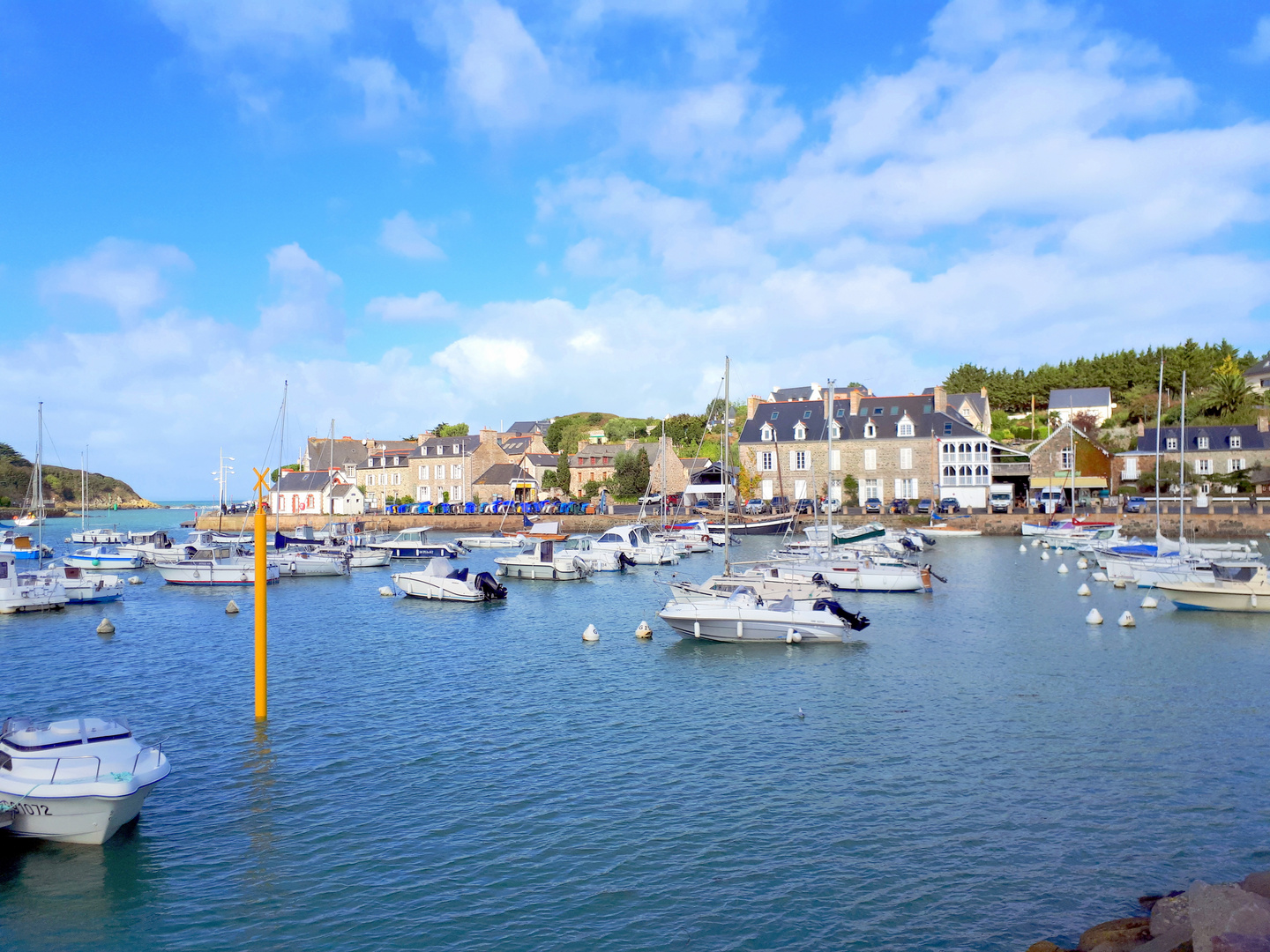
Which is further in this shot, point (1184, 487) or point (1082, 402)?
point (1082, 402)

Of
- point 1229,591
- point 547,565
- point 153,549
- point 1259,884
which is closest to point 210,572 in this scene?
point 153,549

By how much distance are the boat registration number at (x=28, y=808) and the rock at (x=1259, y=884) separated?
1518cm

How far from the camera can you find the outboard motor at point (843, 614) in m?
28.1

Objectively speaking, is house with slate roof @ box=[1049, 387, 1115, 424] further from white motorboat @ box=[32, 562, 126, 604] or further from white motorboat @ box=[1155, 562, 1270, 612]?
white motorboat @ box=[32, 562, 126, 604]

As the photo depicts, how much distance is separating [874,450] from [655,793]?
3065 inches

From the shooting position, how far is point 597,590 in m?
45.2

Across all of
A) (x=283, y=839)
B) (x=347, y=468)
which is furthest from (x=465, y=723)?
(x=347, y=468)

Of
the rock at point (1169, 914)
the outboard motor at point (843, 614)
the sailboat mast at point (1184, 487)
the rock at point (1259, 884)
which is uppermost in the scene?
the sailboat mast at point (1184, 487)

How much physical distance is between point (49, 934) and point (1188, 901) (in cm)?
1298

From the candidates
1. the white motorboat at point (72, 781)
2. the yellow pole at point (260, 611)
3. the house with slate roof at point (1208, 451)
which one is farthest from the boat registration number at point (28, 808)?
the house with slate roof at point (1208, 451)

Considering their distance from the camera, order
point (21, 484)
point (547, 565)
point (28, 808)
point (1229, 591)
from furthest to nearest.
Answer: point (21, 484)
point (547, 565)
point (1229, 591)
point (28, 808)

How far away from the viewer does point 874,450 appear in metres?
89.5

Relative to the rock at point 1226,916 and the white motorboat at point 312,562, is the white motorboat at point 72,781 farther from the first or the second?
the white motorboat at point 312,562

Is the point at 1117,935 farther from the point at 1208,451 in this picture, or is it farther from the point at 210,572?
the point at 1208,451
